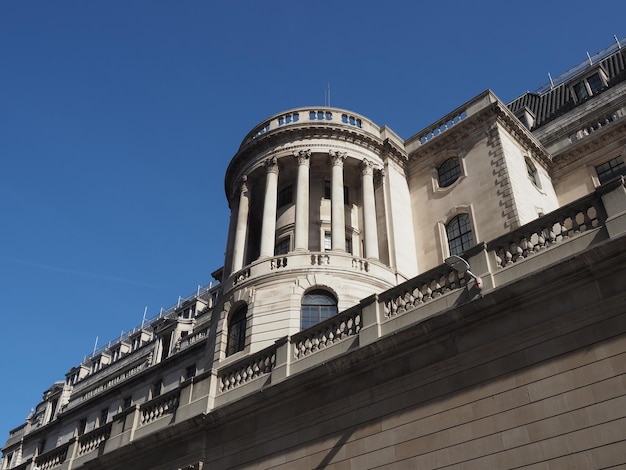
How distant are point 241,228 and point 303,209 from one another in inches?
129

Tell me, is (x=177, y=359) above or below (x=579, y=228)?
above

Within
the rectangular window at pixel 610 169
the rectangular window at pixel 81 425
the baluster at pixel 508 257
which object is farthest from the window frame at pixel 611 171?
the rectangular window at pixel 81 425

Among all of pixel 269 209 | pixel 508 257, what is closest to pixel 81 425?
pixel 269 209

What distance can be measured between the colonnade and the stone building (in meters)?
0.10

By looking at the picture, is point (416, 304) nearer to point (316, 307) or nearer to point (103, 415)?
point (316, 307)

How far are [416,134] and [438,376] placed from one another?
61.3ft

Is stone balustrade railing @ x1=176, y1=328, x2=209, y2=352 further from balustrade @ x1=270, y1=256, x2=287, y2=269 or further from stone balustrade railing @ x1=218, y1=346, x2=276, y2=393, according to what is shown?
stone balustrade railing @ x1=218, y1=346, x2=276, y2=393

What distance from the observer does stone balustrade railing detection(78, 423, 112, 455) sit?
75.3 feet

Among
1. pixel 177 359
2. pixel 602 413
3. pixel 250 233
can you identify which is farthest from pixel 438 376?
pixel 177 359

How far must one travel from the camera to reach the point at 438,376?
585 inches

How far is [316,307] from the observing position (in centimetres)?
2381

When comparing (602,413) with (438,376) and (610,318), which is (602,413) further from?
(438,376)

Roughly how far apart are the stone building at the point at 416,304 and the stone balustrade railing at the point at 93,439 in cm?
8

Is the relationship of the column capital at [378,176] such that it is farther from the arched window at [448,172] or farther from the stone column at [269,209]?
the stone column at [269,209]
